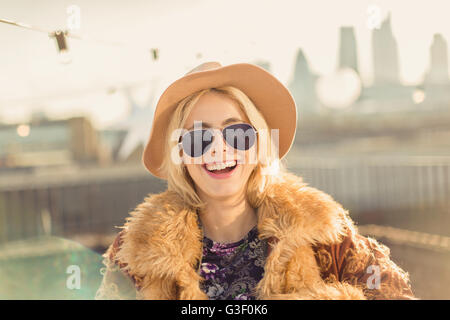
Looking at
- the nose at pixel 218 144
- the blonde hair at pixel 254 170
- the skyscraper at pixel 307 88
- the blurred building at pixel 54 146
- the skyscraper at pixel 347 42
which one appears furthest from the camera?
the skyscraper at pixel 307 88

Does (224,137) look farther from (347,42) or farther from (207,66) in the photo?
(347,42)

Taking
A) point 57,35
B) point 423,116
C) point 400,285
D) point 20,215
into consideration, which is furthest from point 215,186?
point 423,116

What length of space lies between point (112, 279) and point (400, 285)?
46.1 inches

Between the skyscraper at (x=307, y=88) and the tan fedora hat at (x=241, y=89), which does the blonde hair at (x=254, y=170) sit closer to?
the tan fedora hat at (x=241, y=89)

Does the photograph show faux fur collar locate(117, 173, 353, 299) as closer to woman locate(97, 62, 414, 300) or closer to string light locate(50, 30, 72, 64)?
woman locate(97, 62, 414, 300)

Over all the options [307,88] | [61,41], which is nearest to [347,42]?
[61,41]

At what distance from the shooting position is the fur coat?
58.1 inches

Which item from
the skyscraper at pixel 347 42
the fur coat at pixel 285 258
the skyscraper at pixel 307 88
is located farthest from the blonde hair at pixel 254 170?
the skyscraper at pixel 307 88

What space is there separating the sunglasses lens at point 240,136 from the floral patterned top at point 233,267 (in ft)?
1.27

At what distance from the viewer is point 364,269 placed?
150 cm

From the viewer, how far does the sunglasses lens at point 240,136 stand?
1638 mm

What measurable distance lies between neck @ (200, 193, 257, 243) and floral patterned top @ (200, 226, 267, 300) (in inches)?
1.8

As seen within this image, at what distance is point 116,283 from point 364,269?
1021 mm
